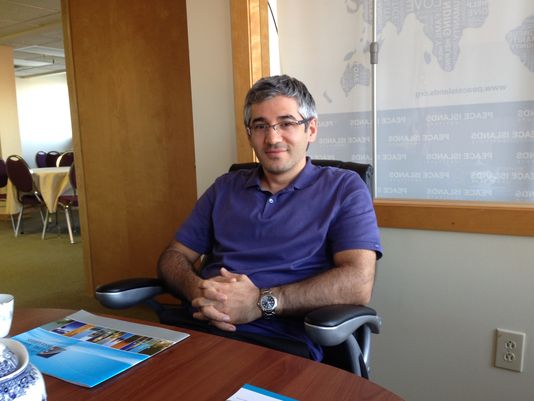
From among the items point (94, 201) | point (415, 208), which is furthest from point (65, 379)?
point (94, 201)

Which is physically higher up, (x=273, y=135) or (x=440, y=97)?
(x=440, y=97)

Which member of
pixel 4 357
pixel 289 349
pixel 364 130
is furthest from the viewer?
pixel 364 130

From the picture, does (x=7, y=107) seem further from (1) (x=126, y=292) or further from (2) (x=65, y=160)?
(1) (x=126, y=292)

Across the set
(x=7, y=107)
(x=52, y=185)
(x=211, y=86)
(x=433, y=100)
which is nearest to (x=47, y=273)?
(x=52, y=185)

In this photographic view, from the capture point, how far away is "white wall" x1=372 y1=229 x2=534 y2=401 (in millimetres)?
1587

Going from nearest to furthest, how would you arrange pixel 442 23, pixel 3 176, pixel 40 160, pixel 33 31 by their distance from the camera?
pixel 442 23
pixel 3 176
pixel 33 31
pixel 40 160

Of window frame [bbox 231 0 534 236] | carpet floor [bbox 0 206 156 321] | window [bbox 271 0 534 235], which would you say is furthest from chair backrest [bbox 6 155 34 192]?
window [bbox 271 0 534 235]

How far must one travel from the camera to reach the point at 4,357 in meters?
0.54

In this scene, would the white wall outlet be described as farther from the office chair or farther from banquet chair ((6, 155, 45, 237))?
banquet chair ((6, 155, 45, 237))

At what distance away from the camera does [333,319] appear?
0.94 meters

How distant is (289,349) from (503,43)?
4.21ft

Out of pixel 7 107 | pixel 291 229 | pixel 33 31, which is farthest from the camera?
pixel 7 107

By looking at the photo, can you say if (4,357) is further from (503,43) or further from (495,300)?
(503,43)

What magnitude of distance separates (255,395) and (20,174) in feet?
18.0
